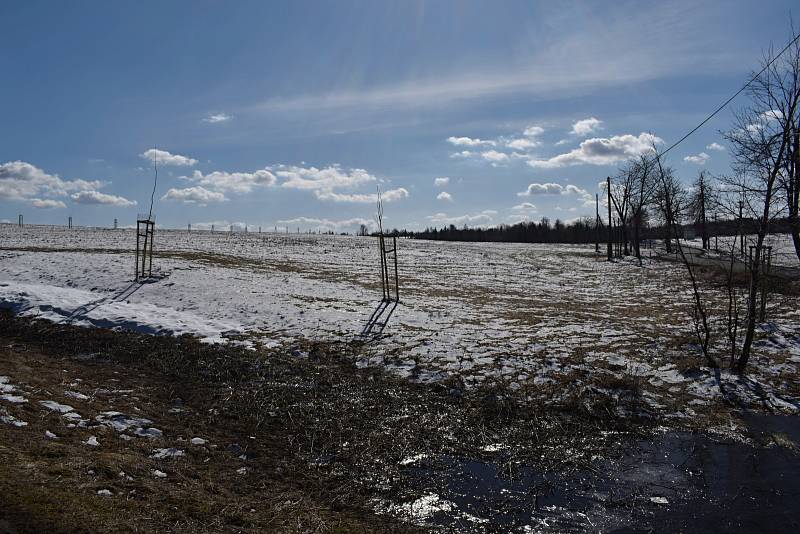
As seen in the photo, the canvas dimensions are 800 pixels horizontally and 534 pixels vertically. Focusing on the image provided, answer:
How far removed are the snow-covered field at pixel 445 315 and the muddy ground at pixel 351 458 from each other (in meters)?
1.29

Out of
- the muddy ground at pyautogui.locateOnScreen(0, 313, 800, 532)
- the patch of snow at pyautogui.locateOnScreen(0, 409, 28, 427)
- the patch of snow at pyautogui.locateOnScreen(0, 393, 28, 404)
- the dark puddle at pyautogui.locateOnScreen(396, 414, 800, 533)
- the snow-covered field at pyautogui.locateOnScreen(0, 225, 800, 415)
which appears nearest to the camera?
the muddy ground at pyautogui.locateOnScreen(0, 313, 800, 532)

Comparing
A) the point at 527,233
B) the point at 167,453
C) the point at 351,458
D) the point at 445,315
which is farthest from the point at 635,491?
the point at 527,233

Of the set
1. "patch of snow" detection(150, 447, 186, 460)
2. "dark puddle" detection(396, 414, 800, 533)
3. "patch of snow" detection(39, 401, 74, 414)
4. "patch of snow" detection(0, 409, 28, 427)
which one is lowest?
"dark puddle" detection(396, 414, 800, 533)

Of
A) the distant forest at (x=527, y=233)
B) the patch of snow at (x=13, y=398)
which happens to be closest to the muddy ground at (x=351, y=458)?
A: the patch of snow at (x=13, y=398)

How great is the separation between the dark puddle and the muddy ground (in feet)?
0.08

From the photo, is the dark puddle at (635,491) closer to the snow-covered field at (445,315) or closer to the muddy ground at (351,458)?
the muddy ground at (351,458)

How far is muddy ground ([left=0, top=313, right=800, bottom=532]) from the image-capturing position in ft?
15.9

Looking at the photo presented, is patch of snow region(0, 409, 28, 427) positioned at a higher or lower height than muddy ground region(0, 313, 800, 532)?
higher

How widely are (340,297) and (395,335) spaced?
6115 mm

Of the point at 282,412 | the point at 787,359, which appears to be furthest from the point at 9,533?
the point at 787,359

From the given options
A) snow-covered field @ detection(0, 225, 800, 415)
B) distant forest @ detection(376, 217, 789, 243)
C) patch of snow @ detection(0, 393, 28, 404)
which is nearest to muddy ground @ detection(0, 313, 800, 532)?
patch of snow @ detection(0, 393, 28, 404)

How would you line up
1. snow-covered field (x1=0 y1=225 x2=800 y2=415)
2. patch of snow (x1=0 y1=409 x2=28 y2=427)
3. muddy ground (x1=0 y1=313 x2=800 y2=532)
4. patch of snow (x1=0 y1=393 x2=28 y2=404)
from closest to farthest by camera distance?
muddy ground (x1=0 y1=313 x2=800 y2=532) → patch of snow (x1=0 y1=409 x2=28 y2=427) → patch of snow (x1=0 y1=393 x2=28 y2=404) → snow-covered field (x1=0 y1=225 x2=800 y2=415)

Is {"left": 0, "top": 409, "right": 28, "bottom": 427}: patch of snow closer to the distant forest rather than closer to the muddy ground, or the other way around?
the muddy ground

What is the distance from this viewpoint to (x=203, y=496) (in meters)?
5.07
